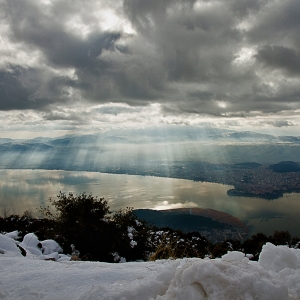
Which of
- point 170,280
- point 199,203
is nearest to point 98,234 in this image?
point 170,280

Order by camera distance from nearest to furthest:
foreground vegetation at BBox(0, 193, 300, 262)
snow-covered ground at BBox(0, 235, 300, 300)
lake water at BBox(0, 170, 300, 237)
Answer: snow-covered ground at BBox(0, 235, 300, 300), foreground vegetation at BBox(0, 193, 300, 262), lake water at BBox(0, 170, 300, 237)

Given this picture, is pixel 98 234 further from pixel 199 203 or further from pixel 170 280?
pixel 199 203

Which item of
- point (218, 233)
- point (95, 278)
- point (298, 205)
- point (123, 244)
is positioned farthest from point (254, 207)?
point (95, 278)

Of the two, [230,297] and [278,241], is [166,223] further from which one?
[230,297]

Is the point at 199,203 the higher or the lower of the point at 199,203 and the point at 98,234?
the lower

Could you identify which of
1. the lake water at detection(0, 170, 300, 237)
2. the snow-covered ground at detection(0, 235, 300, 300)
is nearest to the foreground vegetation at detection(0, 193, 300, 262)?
the snow-covered ground at detection(0, 235, 300, 300)

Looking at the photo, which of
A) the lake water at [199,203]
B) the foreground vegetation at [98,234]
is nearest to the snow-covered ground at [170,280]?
Answer: the foreground vegetation at [98,234]

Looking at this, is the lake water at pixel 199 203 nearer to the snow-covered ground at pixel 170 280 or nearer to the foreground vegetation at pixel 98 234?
the foreground vegetation at pixel 98 234

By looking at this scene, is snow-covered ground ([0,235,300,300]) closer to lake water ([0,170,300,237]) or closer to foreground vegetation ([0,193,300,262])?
foreground vegetation ([0,193,300,262])
